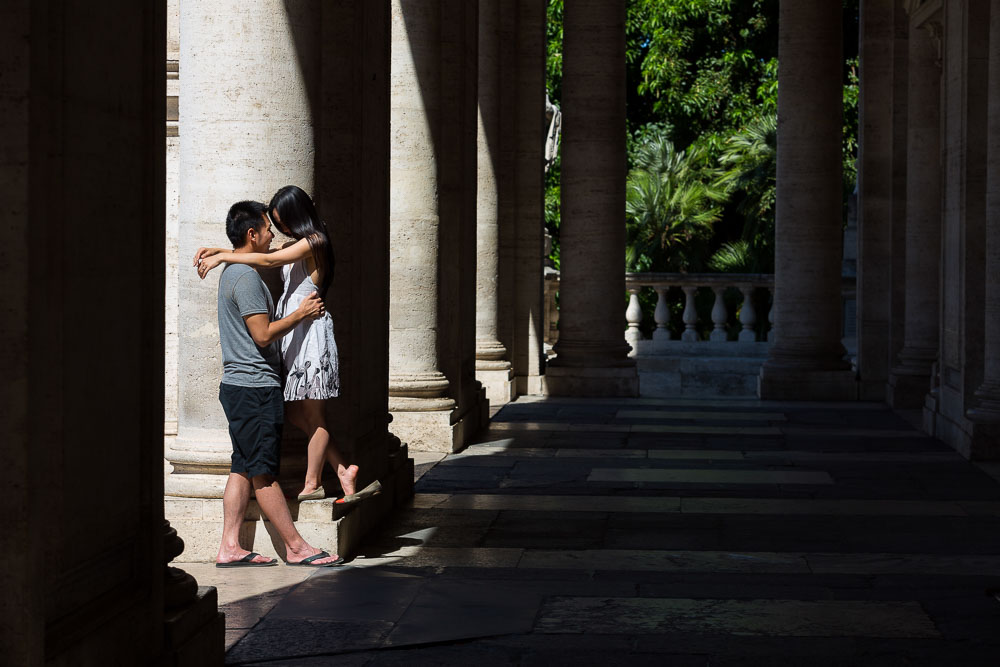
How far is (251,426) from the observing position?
Result: 8234 mm

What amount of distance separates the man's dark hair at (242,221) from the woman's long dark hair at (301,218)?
17cm

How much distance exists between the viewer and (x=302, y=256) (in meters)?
8.51

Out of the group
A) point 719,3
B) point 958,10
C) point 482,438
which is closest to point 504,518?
point 482,438

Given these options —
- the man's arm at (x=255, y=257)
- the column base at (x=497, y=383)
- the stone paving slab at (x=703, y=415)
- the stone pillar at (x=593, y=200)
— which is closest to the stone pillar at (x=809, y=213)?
the stone paving slab at (x=703, y=415)

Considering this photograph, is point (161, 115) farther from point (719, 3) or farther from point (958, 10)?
point (719, 3)

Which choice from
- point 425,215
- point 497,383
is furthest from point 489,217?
point 425,215

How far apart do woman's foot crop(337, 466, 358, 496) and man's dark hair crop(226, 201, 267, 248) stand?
178cm

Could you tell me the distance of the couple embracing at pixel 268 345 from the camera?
823cm

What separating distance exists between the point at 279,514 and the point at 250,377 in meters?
0.85

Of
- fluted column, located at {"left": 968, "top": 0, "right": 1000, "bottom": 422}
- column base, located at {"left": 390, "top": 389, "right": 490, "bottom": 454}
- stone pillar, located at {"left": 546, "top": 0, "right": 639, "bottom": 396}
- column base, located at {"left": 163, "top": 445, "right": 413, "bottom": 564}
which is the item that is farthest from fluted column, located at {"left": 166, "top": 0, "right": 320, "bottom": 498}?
stone pillar, located at {"left": 546, "top": 0, "right": 639, "bottom": 396}

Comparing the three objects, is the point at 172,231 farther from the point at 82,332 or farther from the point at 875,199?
the point at 875,199

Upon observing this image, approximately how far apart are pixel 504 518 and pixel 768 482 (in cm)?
317

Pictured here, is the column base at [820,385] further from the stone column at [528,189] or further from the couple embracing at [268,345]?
the couple embracing at [268,345]

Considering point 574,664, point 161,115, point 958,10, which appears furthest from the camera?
point 958,10
